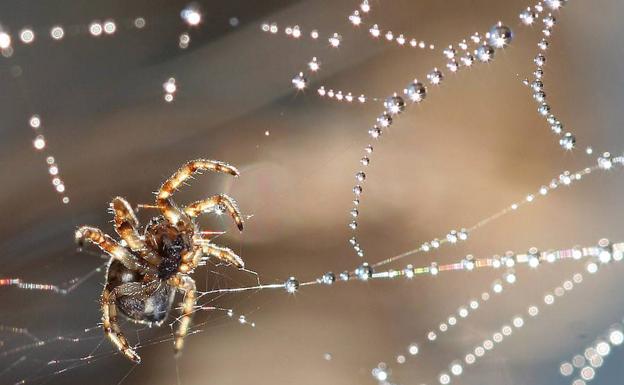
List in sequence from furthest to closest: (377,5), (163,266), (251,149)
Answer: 1. (251,149)
2. (377,5)
3. (163,266)

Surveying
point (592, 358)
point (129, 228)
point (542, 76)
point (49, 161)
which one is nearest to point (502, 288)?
point (592, 358)

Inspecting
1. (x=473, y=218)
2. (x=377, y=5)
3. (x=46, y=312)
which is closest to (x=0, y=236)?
(x=46, y=312)

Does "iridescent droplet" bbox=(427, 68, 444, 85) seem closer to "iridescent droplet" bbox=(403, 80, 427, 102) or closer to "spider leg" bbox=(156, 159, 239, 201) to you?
"iridescent droplet" bbox=(403, 80, 427, 102)

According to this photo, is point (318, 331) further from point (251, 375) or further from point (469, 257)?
point (469, 257)

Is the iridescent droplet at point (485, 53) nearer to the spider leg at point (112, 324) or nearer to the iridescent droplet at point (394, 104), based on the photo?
the iridescent droplet at point (394, 104)

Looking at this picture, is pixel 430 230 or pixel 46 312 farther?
pixel 430 230

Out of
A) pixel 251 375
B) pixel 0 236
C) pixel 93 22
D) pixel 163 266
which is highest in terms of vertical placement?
pixel 93 22

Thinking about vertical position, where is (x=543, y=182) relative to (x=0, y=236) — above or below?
below

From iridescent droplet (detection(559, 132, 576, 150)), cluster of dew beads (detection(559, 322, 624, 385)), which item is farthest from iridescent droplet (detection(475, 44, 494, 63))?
cluster of dew beads (detection(559, 322, 624, 385))
